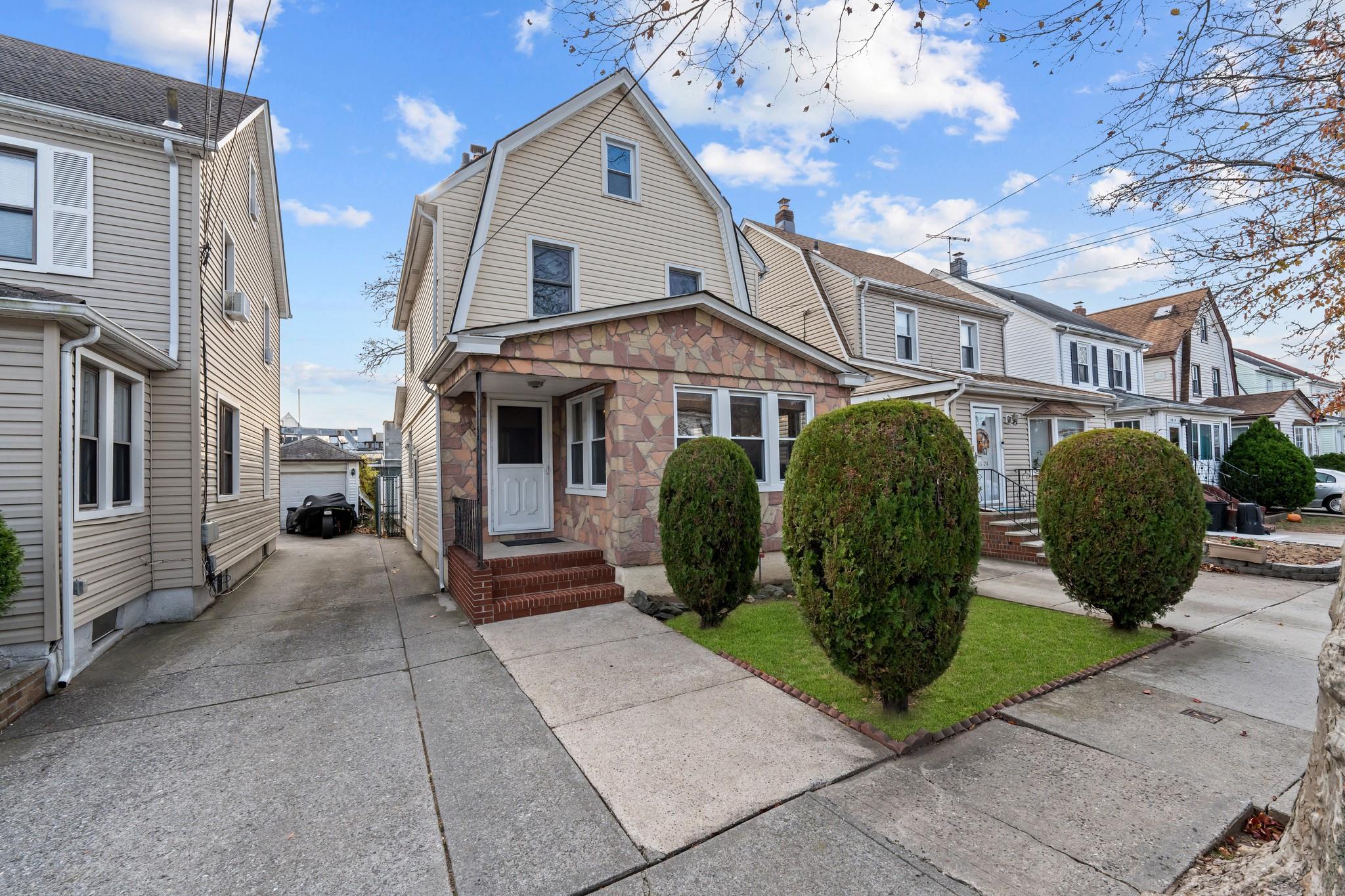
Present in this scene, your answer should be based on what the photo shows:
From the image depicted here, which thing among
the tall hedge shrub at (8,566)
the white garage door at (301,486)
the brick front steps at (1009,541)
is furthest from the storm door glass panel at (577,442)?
the white garage door at (301,486)

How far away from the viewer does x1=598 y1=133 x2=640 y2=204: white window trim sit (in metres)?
9.99

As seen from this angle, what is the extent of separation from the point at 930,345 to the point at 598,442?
1119 cm

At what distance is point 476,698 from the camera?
171 inches

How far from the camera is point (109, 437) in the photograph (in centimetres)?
576

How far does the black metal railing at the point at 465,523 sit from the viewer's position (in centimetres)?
755

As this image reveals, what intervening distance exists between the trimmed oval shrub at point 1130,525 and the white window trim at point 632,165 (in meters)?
8.01

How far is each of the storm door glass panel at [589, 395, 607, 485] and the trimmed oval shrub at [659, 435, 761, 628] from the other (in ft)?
7.46

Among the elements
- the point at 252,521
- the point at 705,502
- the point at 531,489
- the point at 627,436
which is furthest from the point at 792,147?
the point at 252,521

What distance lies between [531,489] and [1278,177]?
9875mm

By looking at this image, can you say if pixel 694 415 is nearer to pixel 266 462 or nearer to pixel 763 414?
pixel 763 414

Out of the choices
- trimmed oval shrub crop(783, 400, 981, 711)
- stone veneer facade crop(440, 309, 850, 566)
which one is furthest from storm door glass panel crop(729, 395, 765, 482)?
trimmed oval shrub crop(783, 400, 981, 711)

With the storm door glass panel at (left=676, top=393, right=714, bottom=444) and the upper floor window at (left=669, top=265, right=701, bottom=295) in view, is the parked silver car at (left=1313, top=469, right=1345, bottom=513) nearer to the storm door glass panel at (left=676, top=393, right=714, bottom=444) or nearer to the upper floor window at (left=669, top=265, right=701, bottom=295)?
the upper floor window at (left=669, top=265, right=701, bottom=295)

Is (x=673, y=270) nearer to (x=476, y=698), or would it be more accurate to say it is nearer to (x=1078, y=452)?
(x=1078, y=452)

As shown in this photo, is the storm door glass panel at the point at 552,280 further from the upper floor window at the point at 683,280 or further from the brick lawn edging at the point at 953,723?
the brick lawn edging at the point at 953,723
